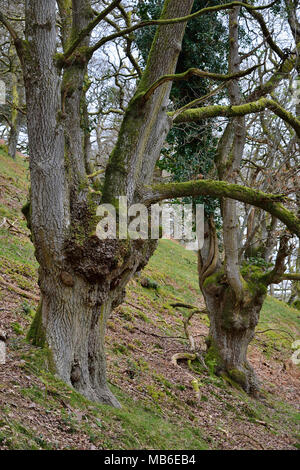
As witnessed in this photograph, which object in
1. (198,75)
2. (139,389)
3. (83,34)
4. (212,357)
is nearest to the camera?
(83,34)

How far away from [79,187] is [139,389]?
12.2 ft

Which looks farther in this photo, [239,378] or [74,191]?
[239,378]

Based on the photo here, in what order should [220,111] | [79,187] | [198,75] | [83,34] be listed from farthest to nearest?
[220,111] → [79,187] → [198,75] → [83,34]

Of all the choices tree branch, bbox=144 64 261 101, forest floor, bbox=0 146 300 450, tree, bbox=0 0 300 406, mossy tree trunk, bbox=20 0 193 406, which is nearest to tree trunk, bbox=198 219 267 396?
forest floor, bbox=0 146 300 450

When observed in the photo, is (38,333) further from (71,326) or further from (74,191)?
(74,191)

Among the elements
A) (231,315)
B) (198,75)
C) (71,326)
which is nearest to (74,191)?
(71,326)

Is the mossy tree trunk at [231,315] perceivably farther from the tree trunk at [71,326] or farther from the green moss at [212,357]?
the tree trunk at [71,326]

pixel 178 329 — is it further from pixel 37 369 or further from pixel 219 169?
pixel 37 369

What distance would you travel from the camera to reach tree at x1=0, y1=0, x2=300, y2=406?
511cm

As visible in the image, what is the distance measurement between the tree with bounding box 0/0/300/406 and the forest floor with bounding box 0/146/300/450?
20.7 inches

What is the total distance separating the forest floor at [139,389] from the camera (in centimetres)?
443

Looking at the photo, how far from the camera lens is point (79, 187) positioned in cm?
548

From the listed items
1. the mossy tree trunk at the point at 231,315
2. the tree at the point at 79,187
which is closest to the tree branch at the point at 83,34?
the tree at the point at 79,187

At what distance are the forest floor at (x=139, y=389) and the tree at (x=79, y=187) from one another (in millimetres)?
525
